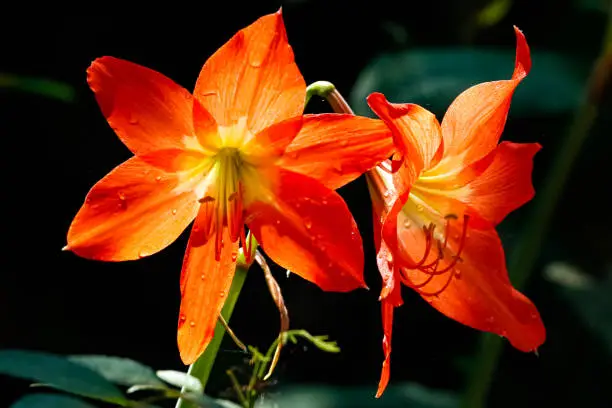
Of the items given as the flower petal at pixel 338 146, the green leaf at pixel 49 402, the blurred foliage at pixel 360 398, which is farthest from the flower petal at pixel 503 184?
the blurred foliage at pixel 360 398

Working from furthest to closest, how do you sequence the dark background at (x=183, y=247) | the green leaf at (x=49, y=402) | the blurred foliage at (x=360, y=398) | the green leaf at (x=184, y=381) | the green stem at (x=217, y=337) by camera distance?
the dark background at (x=183, y=247) < the blurred foliage at (x=360, y=398) < the green stem at (x=217, y=337) < the green leaf at (x=184, y=381) < the green leaf at (x=49, y=402)

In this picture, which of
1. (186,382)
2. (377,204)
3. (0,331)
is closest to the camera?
(186,382)

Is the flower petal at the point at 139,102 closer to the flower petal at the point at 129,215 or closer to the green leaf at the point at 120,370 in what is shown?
the flower petal at the point at 129,215

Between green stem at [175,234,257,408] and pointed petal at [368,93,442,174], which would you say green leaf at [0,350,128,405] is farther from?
pointed petal at [368,93,442,174]

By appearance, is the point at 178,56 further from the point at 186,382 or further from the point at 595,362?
the point at 186,382

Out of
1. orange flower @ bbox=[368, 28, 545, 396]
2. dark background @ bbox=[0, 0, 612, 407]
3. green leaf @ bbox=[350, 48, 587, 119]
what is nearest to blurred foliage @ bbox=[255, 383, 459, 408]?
dark background @ bbox=[0, 0, 612, 407]

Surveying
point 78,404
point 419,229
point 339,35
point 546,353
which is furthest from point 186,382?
point 546,353

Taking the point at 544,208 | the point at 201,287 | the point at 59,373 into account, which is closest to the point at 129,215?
the point at 201,287
